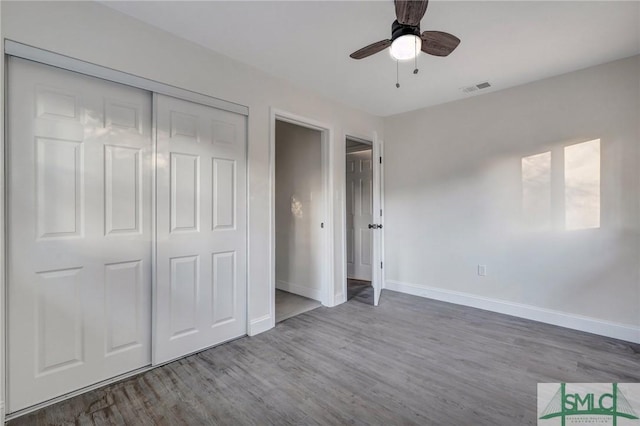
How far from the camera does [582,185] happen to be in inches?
115

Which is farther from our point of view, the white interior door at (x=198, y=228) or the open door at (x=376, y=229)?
the open door at (x=376, y=229)

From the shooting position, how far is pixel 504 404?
1.86 metres

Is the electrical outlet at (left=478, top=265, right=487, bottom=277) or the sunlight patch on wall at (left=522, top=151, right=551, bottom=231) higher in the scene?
the sunlight patch on wall at (left=522, top=151, right=551, bottom=231)

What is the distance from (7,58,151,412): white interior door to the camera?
172cm

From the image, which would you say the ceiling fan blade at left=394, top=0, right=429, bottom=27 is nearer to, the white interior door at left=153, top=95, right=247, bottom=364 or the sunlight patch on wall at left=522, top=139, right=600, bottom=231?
the white interior door at left=153, top=95, right=247, bottom=364

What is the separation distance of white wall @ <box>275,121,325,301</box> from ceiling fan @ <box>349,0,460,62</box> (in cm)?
195

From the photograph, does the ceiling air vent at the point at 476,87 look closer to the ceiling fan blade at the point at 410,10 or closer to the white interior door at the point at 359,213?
the white interior door at the point at 359,213

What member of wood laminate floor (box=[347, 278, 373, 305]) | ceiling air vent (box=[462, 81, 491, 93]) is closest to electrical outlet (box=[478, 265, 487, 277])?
wood laminate floor (box=[347, 278, 373, 305])

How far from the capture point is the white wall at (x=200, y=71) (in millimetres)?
1791

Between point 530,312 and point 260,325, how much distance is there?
2899 mm

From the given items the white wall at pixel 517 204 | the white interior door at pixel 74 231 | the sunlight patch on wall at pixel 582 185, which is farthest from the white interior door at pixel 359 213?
the white interior door at pixel 74 231

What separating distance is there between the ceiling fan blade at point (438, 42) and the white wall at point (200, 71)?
158 centimetres

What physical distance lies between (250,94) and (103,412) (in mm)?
2608

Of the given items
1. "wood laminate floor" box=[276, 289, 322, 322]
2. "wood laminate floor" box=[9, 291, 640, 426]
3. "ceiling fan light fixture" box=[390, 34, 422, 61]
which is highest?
"ceiling fan light fixture" box=[390, 34, 422, 61]
